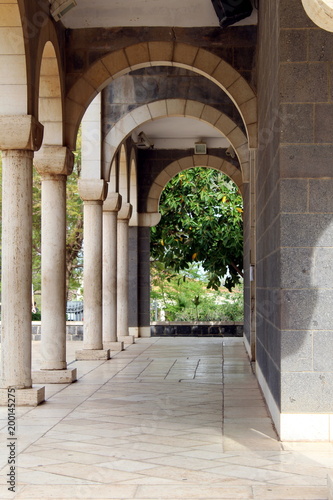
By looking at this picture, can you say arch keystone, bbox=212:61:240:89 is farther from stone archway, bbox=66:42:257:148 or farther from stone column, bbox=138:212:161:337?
stone column, bbox=138:212:161:337

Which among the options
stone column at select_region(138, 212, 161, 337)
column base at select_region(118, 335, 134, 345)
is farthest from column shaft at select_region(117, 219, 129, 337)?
stone column at select_region(138, 212, 161, 337)

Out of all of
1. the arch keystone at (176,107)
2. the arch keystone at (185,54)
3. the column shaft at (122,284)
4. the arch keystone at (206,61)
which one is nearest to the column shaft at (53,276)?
the arch keystone at (185,54)

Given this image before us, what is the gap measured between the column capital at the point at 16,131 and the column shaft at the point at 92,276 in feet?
14.5

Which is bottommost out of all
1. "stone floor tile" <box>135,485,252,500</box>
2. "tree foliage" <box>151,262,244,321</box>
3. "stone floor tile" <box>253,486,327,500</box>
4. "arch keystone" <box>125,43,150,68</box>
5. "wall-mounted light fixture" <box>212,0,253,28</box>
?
"stone floor tile" <box>135,485,252,500</box>

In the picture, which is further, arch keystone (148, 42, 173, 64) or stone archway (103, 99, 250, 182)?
stone archway (103, 99, 250, 182)

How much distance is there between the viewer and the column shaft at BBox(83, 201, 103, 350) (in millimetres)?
11828

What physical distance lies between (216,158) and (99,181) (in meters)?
6.32

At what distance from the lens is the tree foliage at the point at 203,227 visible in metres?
19.4

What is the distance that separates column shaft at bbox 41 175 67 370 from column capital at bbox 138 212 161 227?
8569 millimetres

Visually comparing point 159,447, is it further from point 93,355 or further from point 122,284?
point 122,284

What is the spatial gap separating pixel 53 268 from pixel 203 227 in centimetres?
1054

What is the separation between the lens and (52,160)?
9312 mm

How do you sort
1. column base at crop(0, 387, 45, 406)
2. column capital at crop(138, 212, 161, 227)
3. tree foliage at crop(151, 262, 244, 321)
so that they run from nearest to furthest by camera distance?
column base at crop(0, 387, 45, 406) → column capital at crop(138, 212, 161, 227) → tree foliage at crop(151, 262, 244, 321)

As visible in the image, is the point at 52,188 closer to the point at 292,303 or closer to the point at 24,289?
the point at 24,289
